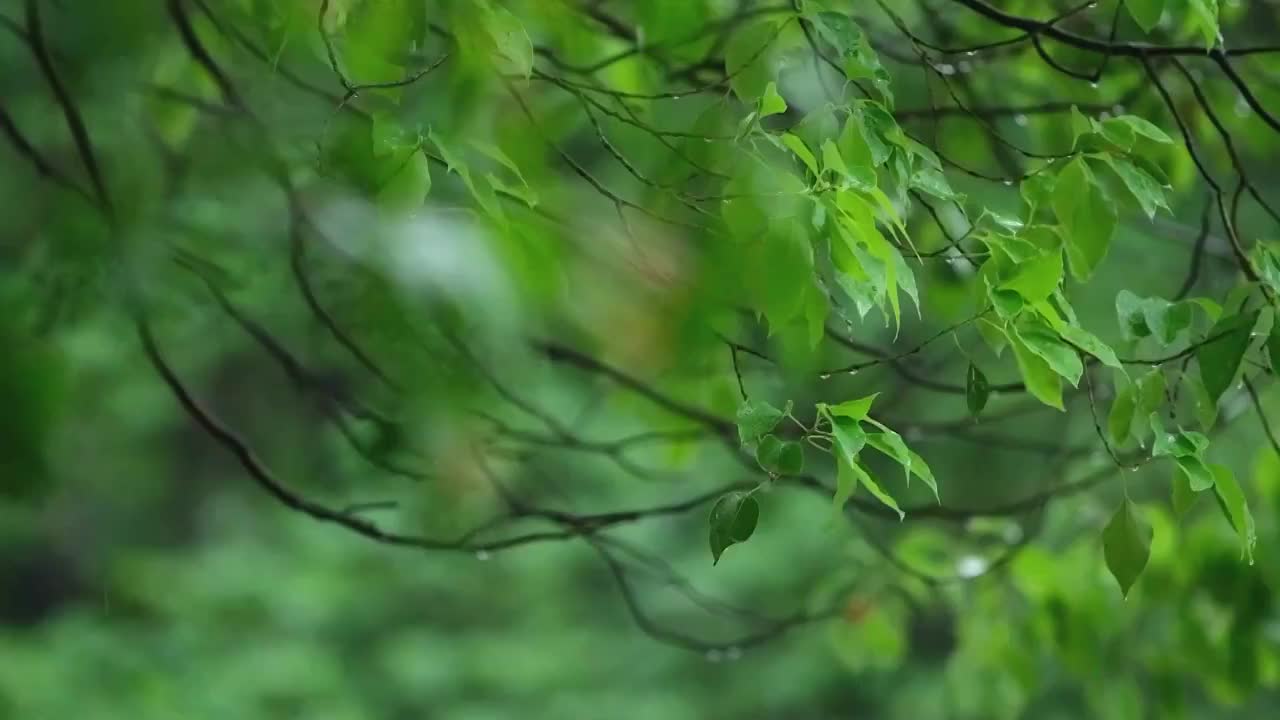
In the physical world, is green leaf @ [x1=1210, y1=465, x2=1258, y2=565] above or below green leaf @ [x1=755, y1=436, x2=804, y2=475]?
below

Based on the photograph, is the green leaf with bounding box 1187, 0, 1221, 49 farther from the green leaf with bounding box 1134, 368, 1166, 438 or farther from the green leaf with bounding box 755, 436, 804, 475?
the green leaf with bounding box 755, 436, 804, 475

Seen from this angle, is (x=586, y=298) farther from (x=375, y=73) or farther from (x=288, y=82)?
(x=288, y=82)

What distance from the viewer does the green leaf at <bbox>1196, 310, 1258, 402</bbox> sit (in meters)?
0.94

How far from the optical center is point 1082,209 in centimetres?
99

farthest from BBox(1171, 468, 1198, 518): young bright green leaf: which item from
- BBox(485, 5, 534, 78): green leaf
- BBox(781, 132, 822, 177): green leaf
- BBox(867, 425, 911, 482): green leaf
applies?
BBox(485, 5, 534, 78): green leaf

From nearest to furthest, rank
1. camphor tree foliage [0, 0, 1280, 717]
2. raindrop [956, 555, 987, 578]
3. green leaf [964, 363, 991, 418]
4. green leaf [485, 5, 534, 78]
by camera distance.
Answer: camphor tree foliage [0, 0, 1280, 717], green leaf [485, 5, 534, 78], green leaf [964, 363, 991, 418], raindrop [956, 555, 987, 578]

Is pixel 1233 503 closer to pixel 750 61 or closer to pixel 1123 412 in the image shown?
pixel 1123 412

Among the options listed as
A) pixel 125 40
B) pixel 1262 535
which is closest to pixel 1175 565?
pixel 1262 535

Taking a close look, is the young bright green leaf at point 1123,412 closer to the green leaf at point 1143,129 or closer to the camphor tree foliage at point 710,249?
the camphor tree foliage at point 710,249

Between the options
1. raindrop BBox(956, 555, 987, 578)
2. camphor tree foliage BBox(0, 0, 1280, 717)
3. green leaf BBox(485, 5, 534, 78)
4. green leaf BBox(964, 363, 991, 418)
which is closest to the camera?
camphor tree foliage BBox(0, 0, 1280, 717)

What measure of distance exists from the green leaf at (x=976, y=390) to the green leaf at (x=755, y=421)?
14 centimetres

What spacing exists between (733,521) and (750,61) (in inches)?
12.9

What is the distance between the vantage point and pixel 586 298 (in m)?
0.49

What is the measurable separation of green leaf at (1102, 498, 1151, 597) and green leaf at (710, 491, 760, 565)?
262mm
